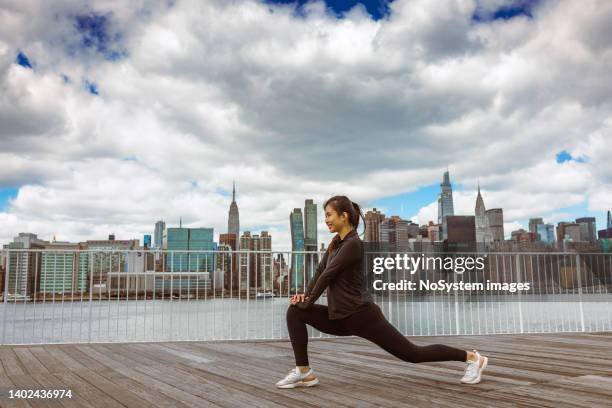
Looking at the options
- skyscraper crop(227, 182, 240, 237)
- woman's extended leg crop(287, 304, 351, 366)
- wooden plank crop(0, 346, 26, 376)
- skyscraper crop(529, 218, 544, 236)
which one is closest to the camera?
woman's extended leg crop(287, 304, 351, 366)

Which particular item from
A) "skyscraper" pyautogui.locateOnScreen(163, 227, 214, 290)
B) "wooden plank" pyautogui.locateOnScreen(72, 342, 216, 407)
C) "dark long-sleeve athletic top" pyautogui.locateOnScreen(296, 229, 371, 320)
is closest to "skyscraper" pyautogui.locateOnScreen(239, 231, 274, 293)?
"skyscraper" pyautogui.locateOnScreen(163, 227, 214, 290)

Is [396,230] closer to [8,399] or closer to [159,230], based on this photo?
[159,230]

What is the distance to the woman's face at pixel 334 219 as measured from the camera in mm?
2832

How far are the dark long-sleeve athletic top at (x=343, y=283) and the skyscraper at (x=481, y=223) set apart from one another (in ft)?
190

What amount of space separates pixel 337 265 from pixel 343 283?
→ 0.13 m

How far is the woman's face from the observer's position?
2.83m

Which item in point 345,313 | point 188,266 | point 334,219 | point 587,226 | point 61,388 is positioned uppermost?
point 587,226

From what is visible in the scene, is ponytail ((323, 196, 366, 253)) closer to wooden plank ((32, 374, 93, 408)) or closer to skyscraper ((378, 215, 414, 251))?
wooden plank ((32, 374, 93, 408))

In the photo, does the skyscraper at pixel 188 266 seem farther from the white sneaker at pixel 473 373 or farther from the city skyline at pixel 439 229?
the city skyline at pixel 439 229

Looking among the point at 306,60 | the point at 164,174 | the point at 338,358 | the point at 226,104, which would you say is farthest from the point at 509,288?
the point at 164,174

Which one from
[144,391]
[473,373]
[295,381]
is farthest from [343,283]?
[144,391]

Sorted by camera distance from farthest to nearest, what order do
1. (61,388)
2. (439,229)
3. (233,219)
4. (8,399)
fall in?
1. (233,219)
2. (439,229)
3. (61,388)
4. (8,399)

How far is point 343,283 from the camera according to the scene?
8.90 feet

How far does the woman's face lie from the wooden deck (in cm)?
98
